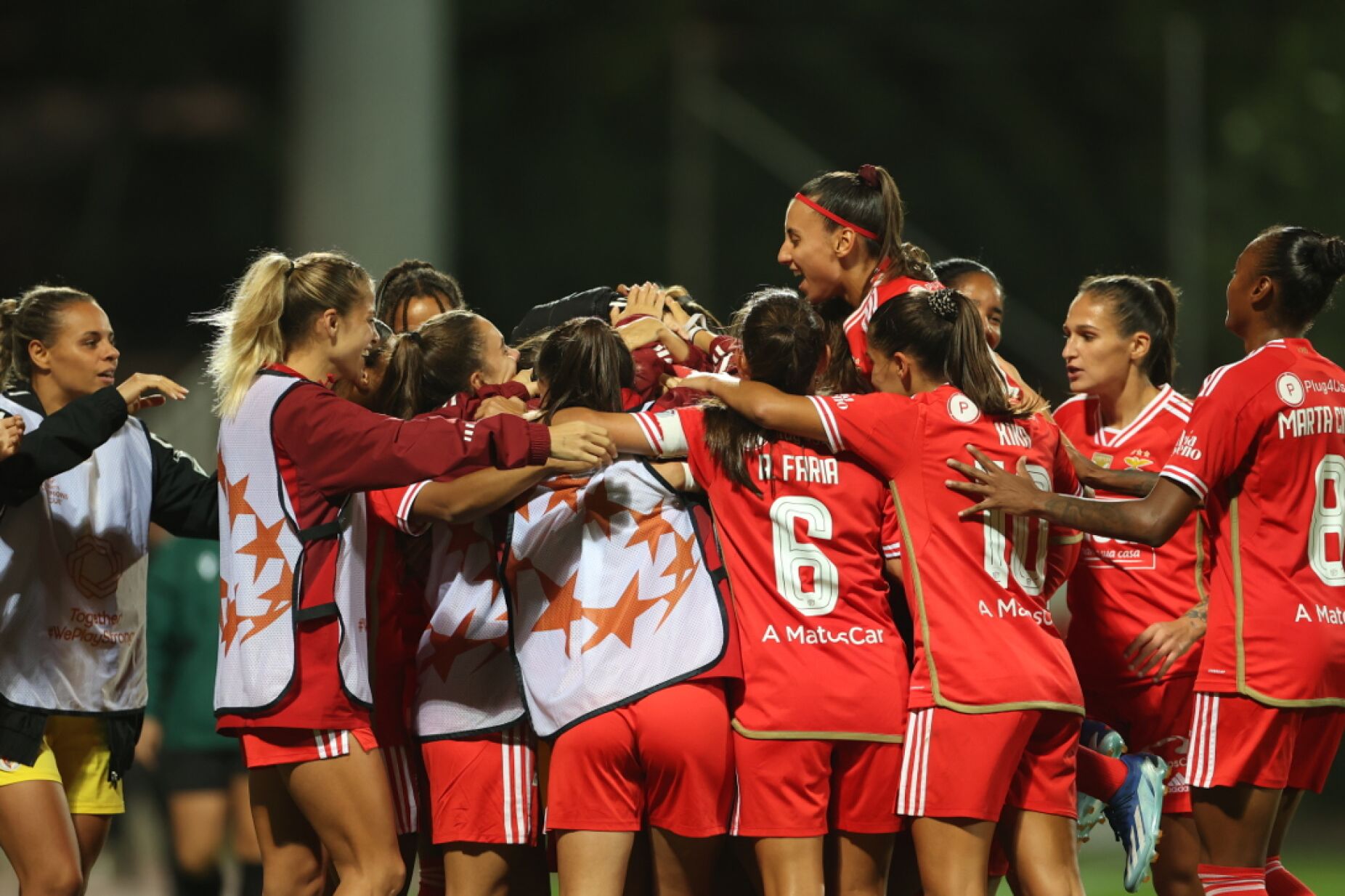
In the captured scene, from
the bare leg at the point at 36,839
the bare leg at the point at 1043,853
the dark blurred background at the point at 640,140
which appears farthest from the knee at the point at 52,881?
the dark blurred background at the point at 640,140

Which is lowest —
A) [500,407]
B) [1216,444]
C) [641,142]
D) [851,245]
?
[1216,444]

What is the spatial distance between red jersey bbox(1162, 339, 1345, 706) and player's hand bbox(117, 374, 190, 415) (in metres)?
2.60

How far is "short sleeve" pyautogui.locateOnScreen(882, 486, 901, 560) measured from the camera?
4.00 meters

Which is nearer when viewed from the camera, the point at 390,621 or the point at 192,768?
the point at 390,621

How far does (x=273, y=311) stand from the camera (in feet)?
13.4

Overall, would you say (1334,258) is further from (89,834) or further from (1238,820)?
(89,834)

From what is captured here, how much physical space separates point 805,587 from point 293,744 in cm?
129

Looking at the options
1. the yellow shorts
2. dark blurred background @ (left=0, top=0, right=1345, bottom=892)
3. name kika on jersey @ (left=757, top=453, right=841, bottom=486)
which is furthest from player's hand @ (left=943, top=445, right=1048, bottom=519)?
dark blurred background @ (left=0, top=0, right=1345, bottom=892)

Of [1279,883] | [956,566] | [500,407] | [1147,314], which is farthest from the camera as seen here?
[1147,314]

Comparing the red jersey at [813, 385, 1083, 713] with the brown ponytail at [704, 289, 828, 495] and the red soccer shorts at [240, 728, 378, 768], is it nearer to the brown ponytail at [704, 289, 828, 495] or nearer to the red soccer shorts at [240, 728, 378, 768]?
the brown ponytail at [704, 289, 828, 495]

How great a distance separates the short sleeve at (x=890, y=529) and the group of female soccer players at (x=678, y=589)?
2cm

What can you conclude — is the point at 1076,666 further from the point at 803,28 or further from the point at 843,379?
the point at 803,28

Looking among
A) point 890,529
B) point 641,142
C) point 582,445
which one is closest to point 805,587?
point 890,529

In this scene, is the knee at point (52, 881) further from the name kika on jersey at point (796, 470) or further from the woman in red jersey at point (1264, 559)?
the woman in red jersey at point (1264, 559)
